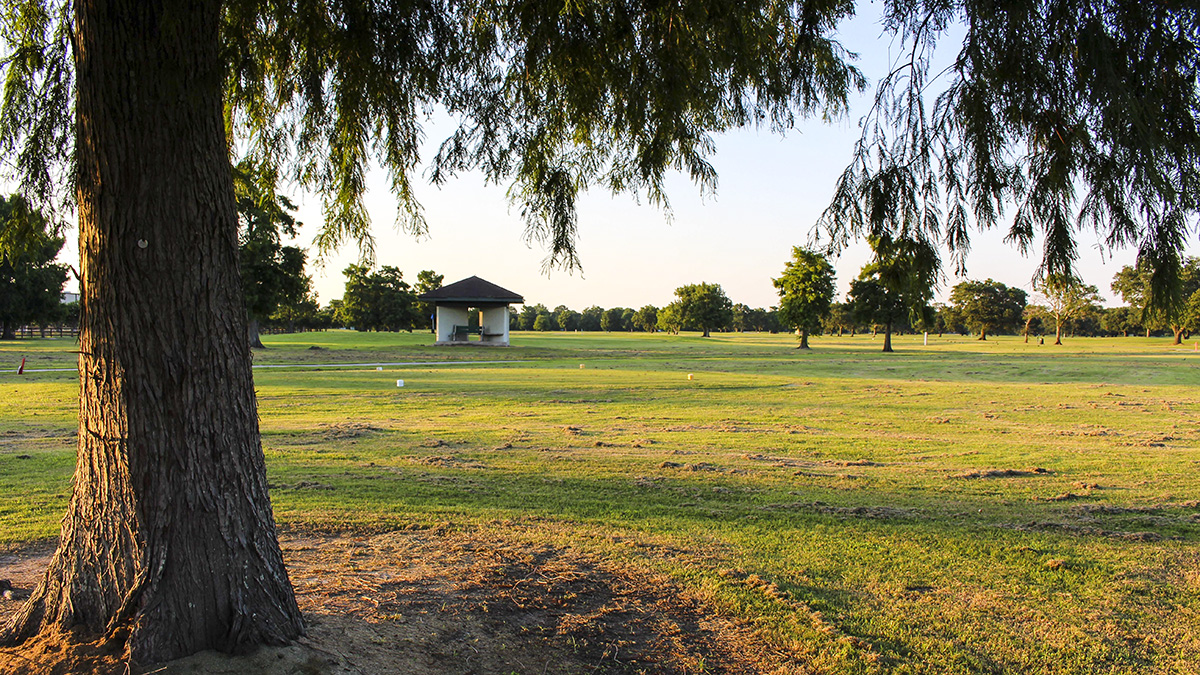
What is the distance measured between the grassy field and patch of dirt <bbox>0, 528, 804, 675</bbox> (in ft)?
1.02

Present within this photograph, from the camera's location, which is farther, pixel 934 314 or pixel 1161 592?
pixel 1161 592

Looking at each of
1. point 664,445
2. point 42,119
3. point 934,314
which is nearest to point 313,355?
point 664,445

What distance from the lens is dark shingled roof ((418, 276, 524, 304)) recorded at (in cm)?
4766

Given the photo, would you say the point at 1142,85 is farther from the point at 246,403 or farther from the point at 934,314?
the point at 246,403

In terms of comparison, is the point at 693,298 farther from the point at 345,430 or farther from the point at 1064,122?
the point at 1064,122

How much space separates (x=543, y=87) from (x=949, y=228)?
2.55m

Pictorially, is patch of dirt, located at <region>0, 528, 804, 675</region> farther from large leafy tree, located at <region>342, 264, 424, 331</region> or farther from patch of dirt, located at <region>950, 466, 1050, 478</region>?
large leafy tree, located at <region>342, 264, 424, 331</region>

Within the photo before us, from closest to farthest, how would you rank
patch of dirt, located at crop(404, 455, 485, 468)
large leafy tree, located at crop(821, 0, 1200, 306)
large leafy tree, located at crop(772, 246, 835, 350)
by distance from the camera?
large leafy tree, located at crop(821, 0, 1200, 306), patch of dirt, located at crop(404, 455, 485, 468), large leafy tree, located at crop(772, 246, 835, 350)

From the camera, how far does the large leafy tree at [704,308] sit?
92.0 meters

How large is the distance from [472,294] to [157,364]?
152 feet

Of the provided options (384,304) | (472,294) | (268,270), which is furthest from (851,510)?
(384,304)

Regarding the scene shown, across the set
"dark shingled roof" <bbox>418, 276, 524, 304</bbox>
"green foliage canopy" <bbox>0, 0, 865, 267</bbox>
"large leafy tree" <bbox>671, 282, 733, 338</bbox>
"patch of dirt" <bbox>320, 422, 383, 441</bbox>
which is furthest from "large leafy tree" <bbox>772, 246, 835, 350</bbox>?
"green foliage canopy" <bbox>0, 0, 865, 267</bbox>

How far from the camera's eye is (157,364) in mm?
3096

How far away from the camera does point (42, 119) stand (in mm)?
4355
